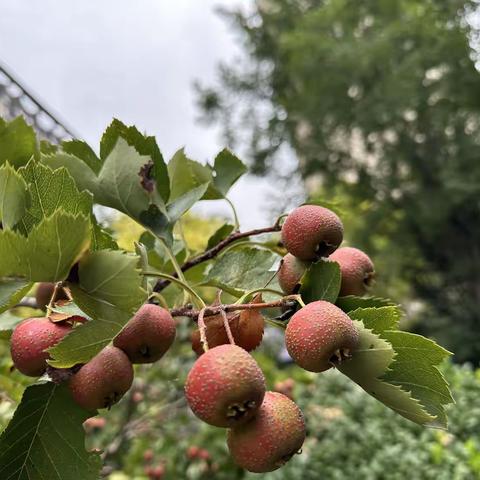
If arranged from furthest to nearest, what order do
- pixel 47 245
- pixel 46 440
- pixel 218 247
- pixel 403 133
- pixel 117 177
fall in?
pixel 403 133 < pixel 218 247 < pixel 117 177 < pixel 46 440 < pixel 47 245

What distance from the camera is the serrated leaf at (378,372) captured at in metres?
0.50

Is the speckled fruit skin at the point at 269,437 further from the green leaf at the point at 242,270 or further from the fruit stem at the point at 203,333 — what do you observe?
the green leaf at the point at 242,270

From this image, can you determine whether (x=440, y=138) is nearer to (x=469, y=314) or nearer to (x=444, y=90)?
(x=444, y=90)

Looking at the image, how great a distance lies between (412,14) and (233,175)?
9635mm

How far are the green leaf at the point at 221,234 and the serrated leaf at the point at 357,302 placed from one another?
305 mm

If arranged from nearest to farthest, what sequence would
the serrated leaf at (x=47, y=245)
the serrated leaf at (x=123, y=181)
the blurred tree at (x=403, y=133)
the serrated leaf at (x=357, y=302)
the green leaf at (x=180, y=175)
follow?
the serrated leaf at (x=47, y=245), the serrated leaf at (x=357, y=302), the serrated leaf at (x=123, y=181), the green leaf at (x=180, y=175), the blurred tree at (x=403, y=133)

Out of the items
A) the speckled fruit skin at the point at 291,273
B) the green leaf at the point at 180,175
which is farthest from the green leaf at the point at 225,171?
the speckled fruit skin at the point at 291,273

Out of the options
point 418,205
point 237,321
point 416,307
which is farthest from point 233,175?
point 416,307

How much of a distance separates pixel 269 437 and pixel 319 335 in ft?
0.32

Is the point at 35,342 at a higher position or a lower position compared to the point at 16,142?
lower

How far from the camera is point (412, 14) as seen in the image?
9.21m

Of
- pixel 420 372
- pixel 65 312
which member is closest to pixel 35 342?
pixel 65 312

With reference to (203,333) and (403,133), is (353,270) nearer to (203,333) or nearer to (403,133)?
(203,333)

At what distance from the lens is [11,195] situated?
19.7 inches
